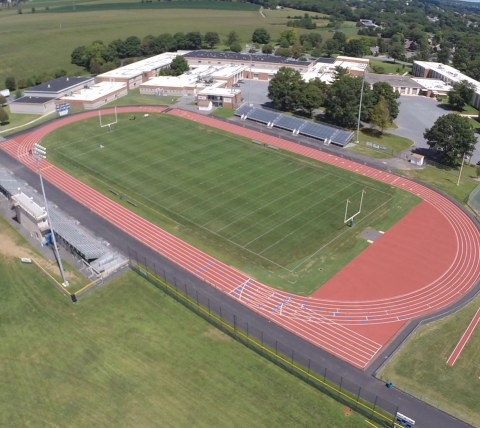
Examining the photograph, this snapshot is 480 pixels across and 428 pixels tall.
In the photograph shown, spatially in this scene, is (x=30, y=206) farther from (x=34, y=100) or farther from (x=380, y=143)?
(x=380, y=143)

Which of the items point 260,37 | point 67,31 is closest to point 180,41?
point 260,37

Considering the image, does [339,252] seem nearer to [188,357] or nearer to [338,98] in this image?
[188,357]

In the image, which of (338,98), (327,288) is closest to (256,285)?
(327,288)

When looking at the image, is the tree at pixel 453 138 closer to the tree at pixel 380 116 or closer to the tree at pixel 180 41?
the tree at pixel 380 116

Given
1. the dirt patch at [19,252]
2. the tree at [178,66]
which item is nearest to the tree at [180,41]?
the tree at [178,66]

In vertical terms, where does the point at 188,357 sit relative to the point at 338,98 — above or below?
below

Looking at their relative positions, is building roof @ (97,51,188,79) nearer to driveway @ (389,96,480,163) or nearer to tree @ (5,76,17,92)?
tree @ (5,76,17,92)
